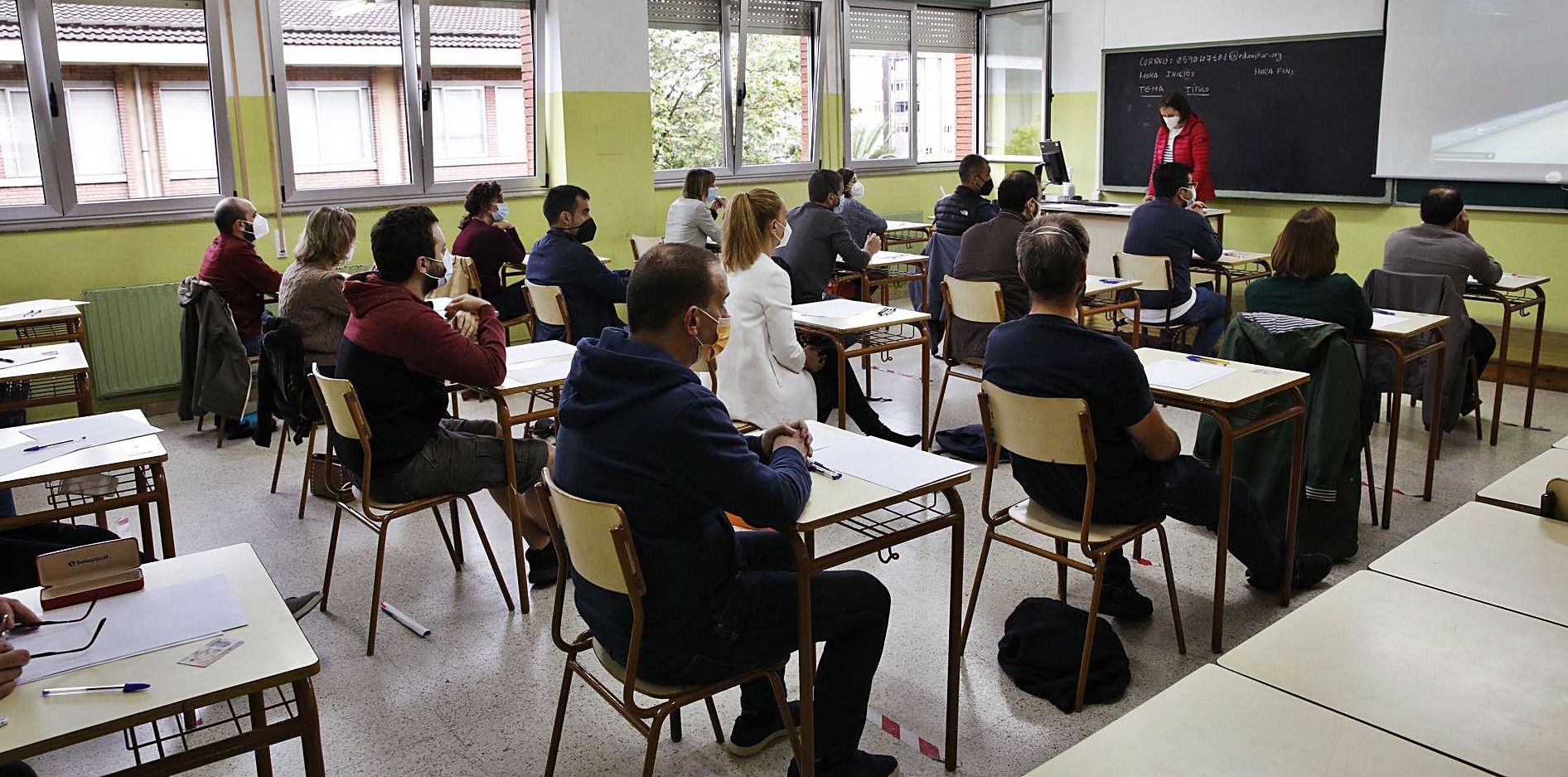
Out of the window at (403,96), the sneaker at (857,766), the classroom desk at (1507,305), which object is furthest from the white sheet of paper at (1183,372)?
the window at (403,96)

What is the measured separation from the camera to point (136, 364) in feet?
19.5

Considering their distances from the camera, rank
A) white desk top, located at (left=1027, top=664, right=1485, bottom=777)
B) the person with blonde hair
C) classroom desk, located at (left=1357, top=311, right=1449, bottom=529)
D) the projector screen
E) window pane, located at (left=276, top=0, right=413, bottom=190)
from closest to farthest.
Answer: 1. white desk top, located at (left=1027, top=664, right=1485, bottom=777)
2. classroom desk, located at (left=1357, top=311, right=1449, bottom=529)
3. the person with blonde hair
4. the projector screen
5. window pane, located at (left=276, top=0, right=413, bottom=190)

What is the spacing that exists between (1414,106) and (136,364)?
7770mm

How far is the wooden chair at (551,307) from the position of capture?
16.5ft

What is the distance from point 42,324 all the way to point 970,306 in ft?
13.9

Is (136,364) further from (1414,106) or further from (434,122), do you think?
(1414,106)

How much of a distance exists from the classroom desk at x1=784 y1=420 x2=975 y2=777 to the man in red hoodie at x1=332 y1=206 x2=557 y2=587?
1332 mm

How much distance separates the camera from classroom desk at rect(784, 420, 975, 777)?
7.04 feet

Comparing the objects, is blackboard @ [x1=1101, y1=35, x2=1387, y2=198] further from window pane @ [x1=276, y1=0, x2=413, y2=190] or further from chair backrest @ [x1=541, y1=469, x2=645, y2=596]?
chair backrest @ [x1=541, y1=469, x2=645, y2=596]

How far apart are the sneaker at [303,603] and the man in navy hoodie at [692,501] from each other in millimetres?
1635

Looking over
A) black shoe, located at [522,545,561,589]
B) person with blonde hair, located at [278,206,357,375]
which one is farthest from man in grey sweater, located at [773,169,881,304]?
black shoe, located at [522,545,561,589]

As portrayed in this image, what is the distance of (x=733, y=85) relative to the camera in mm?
8516

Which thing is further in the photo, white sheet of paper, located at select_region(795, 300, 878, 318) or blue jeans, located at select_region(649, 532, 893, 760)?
white sheet of paper, located at select_region(795, 300, 878, 318)

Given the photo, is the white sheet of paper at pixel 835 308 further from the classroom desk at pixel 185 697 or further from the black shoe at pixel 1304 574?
the classroom desk at pixel 185 697
